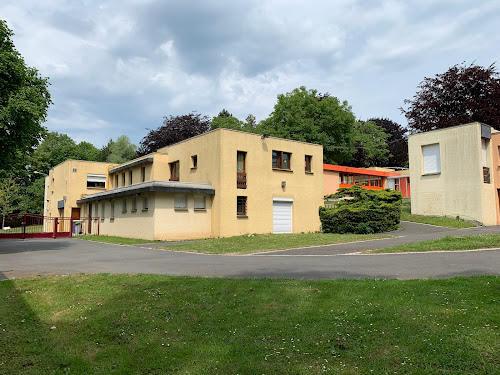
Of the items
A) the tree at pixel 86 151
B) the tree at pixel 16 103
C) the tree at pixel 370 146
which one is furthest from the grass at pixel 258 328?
the tree at pixel 86 151

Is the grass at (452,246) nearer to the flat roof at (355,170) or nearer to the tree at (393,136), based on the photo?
the flat roof at (355,170)

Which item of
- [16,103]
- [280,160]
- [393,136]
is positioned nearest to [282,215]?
[280,160]

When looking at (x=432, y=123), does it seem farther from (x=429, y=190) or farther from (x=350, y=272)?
(x=350, y=272)

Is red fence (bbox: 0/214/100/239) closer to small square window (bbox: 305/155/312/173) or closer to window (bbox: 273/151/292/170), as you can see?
window (bbox: 273/151/292/170)

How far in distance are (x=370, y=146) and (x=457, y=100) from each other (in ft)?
75.1

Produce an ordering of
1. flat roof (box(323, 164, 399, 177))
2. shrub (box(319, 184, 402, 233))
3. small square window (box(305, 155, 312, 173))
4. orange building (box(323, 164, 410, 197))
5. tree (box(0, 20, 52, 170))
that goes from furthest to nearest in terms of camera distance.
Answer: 1. flat roof (box(323, 164, 399, 177))
2. orange building (box(323, 164, 410, 197))
3. small square window (box(305, 155, 312, 173))
4. shrub (box(319, 184, 402, 233))
5. tree (box(0, 20, 52, 170))

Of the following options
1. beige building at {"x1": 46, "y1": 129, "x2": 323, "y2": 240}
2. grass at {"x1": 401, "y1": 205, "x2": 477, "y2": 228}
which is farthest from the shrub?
grass at {"x1": 401, "y1": 205, "x2": 477, "y2": 228}

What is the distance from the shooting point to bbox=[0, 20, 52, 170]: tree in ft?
48.6

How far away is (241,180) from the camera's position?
983 inches

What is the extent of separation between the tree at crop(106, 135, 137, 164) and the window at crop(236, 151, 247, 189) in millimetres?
43726

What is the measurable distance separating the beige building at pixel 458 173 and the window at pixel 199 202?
16.8 m

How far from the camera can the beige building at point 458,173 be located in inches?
1076

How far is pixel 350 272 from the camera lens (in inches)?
350

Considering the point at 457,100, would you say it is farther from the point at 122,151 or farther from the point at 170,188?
the point at 122,151
